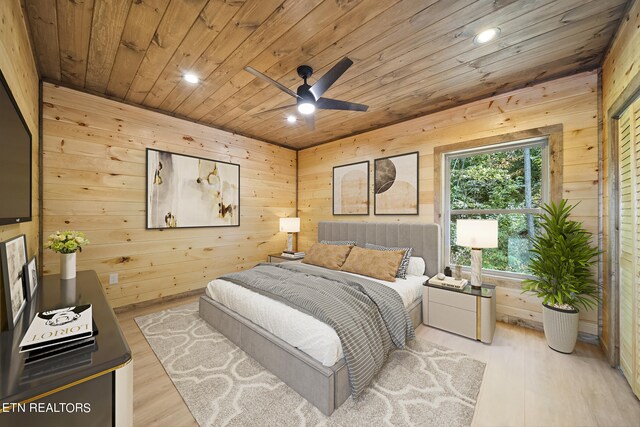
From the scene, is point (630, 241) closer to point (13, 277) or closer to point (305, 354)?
point (305, 354)

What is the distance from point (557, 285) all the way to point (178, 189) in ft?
14.9

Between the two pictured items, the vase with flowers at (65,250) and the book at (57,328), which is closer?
the book at (57,328)

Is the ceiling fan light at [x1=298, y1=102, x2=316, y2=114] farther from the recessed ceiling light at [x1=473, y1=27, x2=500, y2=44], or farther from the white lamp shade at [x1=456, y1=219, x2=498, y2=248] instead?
the white lamp shade at [x1=456, y1=219, x2=498, y2=248]

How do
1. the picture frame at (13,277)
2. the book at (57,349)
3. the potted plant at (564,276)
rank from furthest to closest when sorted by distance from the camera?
the potted plant at (564,276), the picture frame at (13,277), the book at (57,349)

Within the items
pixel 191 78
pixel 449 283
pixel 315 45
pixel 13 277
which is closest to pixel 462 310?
pixel 449 283

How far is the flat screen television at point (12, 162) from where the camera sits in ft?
3.90

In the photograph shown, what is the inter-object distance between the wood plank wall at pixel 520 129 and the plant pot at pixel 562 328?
378 millimetres

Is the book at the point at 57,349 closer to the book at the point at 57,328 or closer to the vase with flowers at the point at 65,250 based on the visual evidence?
the book at the point at 57,328

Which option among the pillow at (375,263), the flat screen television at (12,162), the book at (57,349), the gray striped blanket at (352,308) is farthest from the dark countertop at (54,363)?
the pillow at (375,263)

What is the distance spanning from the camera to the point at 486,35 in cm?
193

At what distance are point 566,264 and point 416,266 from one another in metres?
1.39

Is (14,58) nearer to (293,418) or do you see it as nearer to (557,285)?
(293,418)

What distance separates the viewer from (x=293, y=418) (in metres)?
1.57

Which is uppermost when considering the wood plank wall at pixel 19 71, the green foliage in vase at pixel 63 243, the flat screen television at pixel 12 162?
the wood plank wall at pixel 19 71
